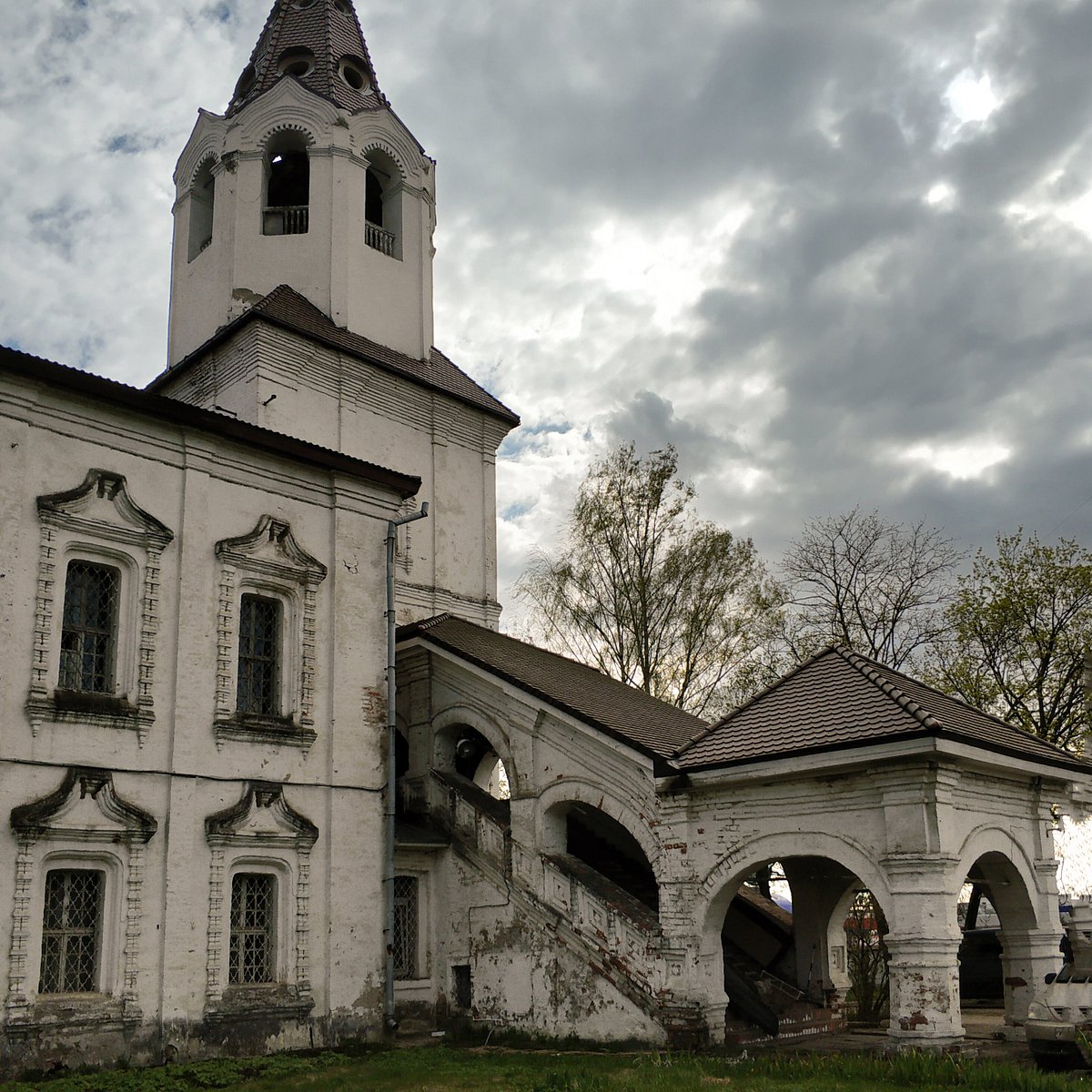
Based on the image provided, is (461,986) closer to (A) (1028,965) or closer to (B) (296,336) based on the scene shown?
(A) (1028,965)

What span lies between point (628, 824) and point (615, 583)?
496 inches

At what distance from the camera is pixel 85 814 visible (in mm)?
12062

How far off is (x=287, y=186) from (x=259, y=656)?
11.1 metres

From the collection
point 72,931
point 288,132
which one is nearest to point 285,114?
point 288,132

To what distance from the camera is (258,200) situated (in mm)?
20641

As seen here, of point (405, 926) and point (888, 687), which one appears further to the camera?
point (405, 926)

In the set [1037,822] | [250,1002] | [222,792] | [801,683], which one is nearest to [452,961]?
[250,1002]

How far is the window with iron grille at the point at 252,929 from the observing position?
43.7 ft

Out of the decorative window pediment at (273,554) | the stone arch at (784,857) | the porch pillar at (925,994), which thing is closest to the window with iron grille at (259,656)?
the decorative window pediment at (273,554)

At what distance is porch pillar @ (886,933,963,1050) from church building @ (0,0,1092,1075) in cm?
3

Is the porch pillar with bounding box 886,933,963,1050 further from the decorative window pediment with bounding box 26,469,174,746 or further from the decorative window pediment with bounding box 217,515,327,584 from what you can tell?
the decorative window pediment with bounding box 26,469,174,746

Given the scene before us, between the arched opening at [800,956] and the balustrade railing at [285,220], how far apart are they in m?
13.5

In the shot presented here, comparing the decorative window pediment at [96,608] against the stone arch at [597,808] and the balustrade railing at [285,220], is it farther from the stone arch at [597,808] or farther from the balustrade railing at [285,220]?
the balustrade railing at [285,220]

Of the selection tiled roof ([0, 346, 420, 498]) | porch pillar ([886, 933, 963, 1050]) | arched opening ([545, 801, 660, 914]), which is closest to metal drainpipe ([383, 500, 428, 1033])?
tiled roof ([0, 346, 420, 498])
